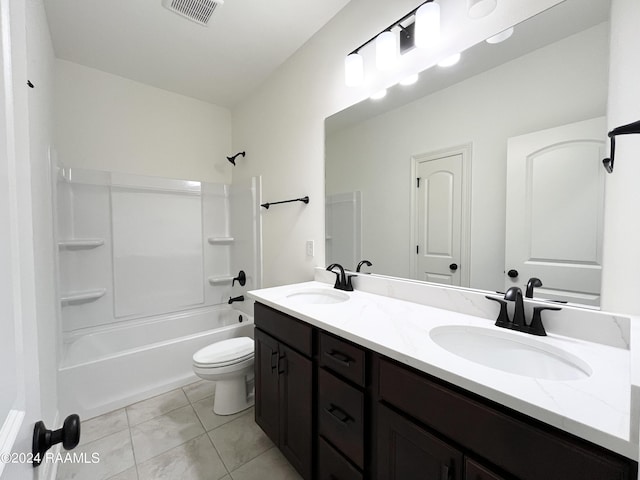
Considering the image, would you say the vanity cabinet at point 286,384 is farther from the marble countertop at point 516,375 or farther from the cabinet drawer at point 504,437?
the cabinet drawer at point 504,437

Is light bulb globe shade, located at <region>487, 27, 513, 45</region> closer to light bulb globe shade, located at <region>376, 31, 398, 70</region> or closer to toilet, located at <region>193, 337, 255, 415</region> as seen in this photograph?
light bulb globe shade, located at <region>376, 31, 398, 70</region>

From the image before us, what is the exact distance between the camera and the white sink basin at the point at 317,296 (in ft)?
5.26

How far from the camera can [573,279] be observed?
95 centimetres

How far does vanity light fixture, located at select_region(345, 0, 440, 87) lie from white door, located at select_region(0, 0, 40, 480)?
4.47 feet

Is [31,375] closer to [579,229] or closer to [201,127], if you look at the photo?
[579,229]

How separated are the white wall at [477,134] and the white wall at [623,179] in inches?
1.3

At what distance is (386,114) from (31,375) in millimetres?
1688

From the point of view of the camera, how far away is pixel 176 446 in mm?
1533

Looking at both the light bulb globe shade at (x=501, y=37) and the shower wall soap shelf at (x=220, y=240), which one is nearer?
the light bulb globe shade at (x=501, y=37)

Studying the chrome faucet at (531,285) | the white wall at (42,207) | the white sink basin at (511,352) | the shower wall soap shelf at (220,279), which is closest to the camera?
the white sink basin at (511,352)

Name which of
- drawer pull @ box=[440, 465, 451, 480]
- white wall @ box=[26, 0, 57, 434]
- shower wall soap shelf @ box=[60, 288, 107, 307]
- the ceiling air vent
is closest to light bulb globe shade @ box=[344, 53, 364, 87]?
the ceiling air vent

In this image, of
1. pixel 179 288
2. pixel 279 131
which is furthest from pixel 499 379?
pixel 179 288

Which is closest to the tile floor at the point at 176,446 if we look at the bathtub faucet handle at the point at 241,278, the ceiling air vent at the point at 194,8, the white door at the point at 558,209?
the bathtub faucet handle at the point at 241,278

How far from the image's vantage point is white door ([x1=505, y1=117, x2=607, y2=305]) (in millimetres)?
899
